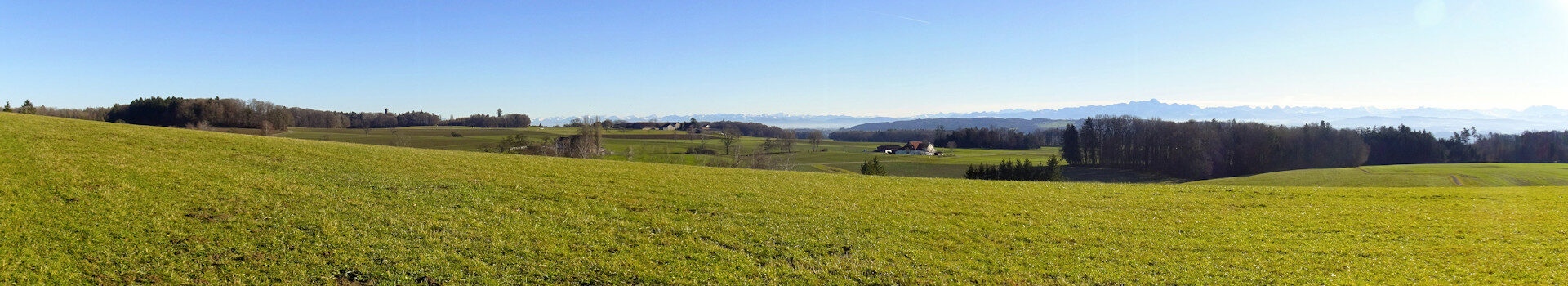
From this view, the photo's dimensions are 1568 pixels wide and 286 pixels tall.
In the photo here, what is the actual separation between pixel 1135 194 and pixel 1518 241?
952 cm

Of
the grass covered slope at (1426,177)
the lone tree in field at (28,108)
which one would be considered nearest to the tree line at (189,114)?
the lone tree in field at (28,108)

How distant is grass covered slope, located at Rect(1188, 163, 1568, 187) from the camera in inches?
2151

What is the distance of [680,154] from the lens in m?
89.6

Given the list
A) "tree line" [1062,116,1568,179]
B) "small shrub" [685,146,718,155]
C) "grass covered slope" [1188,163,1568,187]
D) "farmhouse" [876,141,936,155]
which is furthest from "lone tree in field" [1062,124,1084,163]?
"small shrub" [685,146,718,155]

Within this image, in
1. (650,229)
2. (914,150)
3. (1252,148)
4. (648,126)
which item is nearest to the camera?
(650,229)

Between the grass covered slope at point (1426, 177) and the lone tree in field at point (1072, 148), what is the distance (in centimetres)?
3600

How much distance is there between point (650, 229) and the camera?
45.2ft

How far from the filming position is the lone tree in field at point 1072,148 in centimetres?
10925

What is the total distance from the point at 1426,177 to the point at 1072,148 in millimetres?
51919

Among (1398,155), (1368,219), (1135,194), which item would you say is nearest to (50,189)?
(1135,194)

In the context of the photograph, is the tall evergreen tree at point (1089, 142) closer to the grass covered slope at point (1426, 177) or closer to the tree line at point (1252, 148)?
the tree line at point (1252, 148)

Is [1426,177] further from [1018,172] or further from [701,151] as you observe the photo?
[701,151]

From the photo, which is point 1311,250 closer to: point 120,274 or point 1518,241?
point 1518,241

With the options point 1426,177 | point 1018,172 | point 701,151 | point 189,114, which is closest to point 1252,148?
point 1426,177
